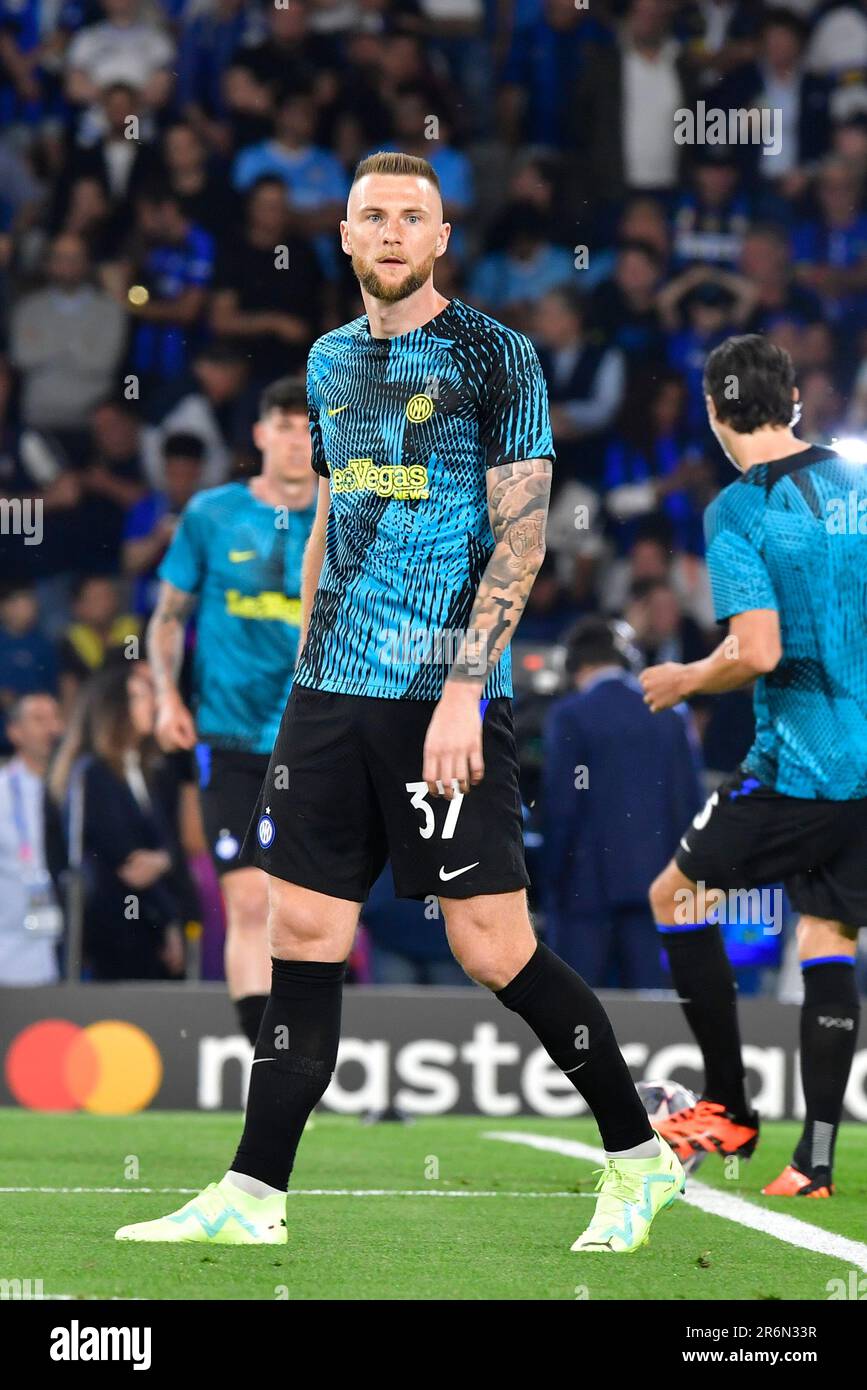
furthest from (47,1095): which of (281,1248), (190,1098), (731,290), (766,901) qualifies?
(731,290)

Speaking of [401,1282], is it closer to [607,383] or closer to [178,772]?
[178,772]

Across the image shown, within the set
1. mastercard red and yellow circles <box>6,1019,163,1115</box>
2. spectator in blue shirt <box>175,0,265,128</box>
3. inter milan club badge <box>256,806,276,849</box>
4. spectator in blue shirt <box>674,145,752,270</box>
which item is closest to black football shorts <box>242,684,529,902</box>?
inter milan club badge <box>256,806,276,849</box>

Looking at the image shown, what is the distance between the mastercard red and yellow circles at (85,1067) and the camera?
8.99 meters

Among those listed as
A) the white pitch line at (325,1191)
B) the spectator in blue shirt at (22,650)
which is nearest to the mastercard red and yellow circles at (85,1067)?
the spectator in blue shirt at (22,650)

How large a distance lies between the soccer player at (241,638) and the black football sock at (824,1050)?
2.00m

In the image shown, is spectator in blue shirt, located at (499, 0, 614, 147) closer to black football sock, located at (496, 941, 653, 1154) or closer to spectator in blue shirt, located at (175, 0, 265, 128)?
spectator in blue shirt, located at (175, 0, 265, 128)

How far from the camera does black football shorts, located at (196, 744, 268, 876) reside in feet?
23.5

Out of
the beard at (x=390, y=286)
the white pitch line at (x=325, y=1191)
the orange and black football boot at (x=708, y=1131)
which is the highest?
the beard at (x=390, y=286)

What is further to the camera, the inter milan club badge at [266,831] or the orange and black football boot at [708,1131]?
the orange and black football boot at [708,1131]

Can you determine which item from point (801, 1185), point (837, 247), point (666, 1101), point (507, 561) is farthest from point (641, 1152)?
point (837, 247)

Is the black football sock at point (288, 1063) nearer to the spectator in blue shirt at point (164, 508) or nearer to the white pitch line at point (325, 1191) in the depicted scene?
the white pitch line at point (325, 1191)

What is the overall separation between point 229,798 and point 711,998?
1.93m

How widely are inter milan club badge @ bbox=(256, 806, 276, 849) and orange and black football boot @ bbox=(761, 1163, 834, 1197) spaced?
2079mm
